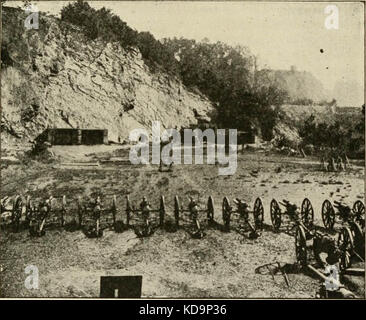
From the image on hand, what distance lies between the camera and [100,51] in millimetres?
9359

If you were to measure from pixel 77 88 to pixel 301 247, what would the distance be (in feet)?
16.9

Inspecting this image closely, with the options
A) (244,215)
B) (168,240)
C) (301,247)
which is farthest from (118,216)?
(301,247)

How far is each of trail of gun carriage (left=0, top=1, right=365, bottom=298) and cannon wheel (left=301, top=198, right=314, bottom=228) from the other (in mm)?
21

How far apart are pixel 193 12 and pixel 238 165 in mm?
2990

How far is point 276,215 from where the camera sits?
827cm

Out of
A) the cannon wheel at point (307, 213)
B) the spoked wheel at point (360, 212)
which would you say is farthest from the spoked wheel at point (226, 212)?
the spoked wheel at point (360, 212)

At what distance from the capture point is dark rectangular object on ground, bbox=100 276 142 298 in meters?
7.69

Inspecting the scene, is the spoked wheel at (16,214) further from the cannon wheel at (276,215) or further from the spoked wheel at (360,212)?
the spoked wheel at (360,212)

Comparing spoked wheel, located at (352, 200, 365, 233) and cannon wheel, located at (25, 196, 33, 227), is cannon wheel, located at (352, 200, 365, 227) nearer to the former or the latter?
spoked wheel, located at (352, 200, 365, 233)

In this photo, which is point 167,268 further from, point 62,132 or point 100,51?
point 100,51

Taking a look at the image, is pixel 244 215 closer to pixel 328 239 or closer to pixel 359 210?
pixel 328 239

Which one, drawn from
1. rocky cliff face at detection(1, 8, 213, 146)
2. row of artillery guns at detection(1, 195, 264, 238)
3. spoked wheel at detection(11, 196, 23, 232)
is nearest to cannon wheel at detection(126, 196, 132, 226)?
row of artillery guns at detection(1, 195, 264, 238)
